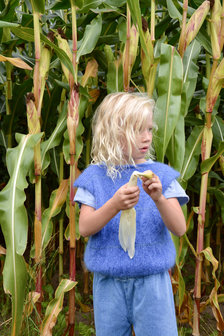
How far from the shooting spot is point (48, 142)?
1.72 m

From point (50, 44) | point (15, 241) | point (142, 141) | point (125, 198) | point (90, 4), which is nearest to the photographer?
point (125, 198)

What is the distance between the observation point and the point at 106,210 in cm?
107

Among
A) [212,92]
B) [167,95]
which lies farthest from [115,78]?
[212,92]

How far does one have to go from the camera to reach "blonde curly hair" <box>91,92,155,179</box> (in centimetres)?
115

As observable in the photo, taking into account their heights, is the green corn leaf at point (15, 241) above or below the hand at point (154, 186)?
below

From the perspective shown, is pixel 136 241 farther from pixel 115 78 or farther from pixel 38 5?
pixel 38 5

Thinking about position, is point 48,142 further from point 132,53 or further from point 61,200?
point 132,53

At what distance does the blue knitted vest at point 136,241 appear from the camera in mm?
1144

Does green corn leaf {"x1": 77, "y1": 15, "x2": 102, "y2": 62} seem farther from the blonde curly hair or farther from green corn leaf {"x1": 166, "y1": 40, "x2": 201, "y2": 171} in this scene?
the blonde curly hair

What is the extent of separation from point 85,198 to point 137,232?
7.1 inches

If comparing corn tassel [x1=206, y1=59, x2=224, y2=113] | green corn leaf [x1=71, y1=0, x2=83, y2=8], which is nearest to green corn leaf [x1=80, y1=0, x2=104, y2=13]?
green corn leaf [x1=71, y1=0, x2=83, y2=8]

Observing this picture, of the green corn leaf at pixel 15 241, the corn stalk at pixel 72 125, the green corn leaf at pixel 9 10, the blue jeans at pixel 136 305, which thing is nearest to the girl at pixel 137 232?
the blue jeans at pixel 136 305

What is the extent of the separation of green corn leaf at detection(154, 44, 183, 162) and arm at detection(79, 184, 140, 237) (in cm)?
50

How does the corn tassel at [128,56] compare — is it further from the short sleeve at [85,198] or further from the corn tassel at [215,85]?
the short sleeve at [85,198]
